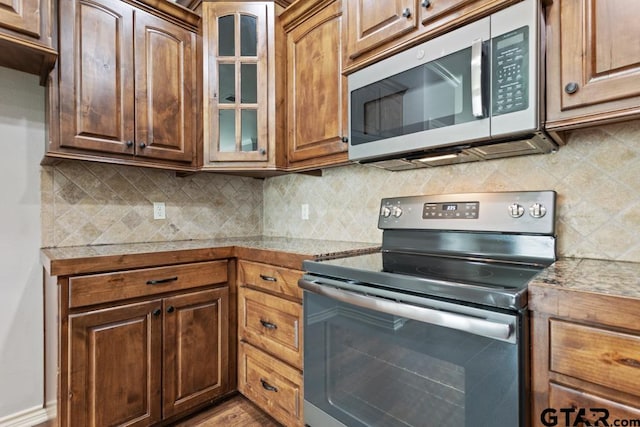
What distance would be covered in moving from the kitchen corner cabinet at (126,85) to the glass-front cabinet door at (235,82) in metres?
0.10

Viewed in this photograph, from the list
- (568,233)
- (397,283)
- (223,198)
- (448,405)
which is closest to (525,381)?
(448,405)

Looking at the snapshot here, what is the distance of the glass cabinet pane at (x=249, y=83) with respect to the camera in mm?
2014

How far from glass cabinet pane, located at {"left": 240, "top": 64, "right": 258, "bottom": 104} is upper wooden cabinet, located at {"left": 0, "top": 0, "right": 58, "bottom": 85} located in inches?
35.0

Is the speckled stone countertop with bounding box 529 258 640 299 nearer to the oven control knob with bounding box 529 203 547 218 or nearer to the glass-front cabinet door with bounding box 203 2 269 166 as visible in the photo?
the oven control knob with bounding box 529 203 547 218

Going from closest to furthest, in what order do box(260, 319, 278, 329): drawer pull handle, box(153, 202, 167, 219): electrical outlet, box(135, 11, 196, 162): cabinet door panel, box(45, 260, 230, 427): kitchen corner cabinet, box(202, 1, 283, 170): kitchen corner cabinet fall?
box(45, 260, 230, 427): kitchen corner cabinet, box(260, 319, 278, 329): drawer pull handle, box(135, 11, 196, 162): cabinet door panel, box(202, 1, 283, 170): kitchen corner cabinet, box(153, 202, 167, 219): electrical outlet

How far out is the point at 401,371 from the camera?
40.9 inches

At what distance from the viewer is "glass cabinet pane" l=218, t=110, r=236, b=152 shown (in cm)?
203

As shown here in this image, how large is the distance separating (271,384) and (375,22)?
176 cm

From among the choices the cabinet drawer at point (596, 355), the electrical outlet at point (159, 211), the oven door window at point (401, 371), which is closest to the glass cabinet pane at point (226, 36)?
the electrical outlet at point (159, 211)

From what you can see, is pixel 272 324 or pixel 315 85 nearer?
pixel 272 324

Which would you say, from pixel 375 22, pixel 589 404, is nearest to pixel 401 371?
pixel 589 404

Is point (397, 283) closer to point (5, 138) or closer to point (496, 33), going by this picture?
point (496, 33)

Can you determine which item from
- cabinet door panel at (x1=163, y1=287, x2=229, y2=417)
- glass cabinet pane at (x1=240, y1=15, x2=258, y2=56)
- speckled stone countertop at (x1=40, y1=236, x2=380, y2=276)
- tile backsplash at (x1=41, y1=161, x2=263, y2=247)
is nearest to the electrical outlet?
tile backsplash at (x1=41, y1=161, x2=263, y2=247)

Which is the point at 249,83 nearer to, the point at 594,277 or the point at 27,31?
the point at 27,31
